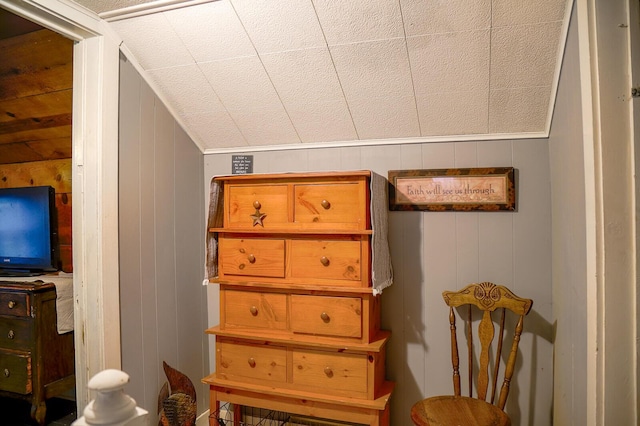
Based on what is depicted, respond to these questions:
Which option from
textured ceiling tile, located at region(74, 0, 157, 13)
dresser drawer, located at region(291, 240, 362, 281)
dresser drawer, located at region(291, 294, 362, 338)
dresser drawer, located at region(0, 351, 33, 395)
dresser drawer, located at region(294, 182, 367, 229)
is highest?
textured ceiling tile, located at region(74, 0, 157, 13)

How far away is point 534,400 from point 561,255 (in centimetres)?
79

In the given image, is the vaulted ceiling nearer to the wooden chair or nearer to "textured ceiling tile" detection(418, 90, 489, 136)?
"textured ceiling tile" detection(418, 90, 489, 136)

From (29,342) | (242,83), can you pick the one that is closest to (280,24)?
(242,83)

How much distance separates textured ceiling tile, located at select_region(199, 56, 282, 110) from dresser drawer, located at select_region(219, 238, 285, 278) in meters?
0.71

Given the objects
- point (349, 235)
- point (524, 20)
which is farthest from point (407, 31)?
point (349, 235)

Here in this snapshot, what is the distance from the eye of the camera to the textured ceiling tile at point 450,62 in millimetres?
1694

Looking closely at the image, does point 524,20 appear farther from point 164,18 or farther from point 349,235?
point 164,18

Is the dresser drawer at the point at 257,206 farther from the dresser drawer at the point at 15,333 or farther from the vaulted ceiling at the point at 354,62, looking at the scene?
the dresser drawer at the point at 15,333

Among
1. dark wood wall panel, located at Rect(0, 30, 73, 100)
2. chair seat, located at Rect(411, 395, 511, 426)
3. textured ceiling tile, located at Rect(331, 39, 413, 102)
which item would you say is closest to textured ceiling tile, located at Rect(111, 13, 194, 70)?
dark wood wall panel, located at Rect(0, 30, 73, 100)

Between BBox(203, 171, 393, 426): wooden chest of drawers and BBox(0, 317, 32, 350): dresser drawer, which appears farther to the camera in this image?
BBox(0, 317, 32, 350): dresser drawer

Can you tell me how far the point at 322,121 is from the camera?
220 centimetres

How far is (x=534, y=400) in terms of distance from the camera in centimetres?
202

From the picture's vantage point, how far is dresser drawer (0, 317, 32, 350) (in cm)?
228

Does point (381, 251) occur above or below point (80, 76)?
below
